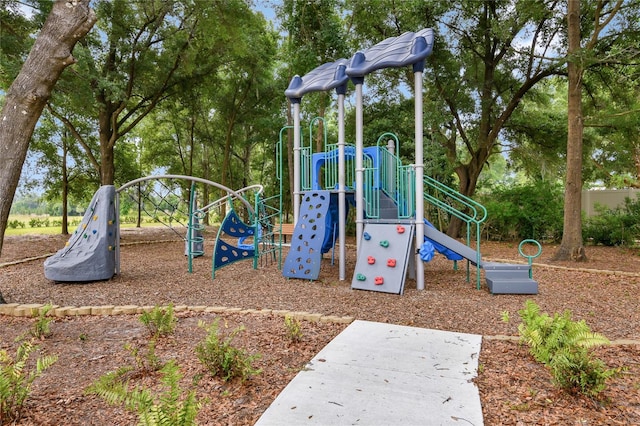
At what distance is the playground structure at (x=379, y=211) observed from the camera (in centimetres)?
502

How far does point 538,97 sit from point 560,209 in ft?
11.9

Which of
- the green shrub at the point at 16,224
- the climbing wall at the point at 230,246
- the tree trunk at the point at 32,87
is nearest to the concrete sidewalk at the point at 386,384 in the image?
the climbing wall at the point at 230,246

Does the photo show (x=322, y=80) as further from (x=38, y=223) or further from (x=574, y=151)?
(x=38, y=223)

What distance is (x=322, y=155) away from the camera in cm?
682

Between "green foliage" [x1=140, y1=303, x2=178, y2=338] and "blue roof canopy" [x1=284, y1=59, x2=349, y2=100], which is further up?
"blue roof canopy" [x1=284, y1=59, x2=349, y2=100]

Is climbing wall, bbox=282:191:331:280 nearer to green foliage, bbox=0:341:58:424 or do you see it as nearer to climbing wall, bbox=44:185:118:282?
climbing wall, bbox=44:185:118:282

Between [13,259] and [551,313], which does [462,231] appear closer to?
[551,313]

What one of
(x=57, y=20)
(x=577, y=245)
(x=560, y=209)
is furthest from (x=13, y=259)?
(x=560, y=209)

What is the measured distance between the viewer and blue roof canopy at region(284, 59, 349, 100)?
6.06 m

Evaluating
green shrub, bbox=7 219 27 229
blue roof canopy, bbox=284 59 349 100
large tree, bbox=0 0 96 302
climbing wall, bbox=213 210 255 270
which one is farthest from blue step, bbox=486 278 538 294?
green shrub, bbox=7 219 27 229

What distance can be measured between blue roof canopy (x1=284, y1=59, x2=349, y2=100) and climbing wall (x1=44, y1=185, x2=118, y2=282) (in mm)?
3576

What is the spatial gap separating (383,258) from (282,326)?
2.12m

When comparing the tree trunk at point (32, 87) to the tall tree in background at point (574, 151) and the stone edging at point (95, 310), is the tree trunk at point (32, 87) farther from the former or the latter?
the tall tree in background at point (574, 151)

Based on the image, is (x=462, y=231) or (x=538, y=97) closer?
(x=538, y=97)
